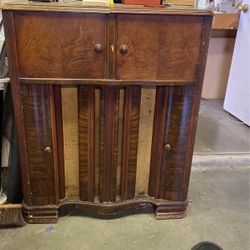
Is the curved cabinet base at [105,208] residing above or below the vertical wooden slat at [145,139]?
below

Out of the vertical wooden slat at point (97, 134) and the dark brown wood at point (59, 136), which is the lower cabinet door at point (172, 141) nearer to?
the vertical wooden slat at point (97, 134)

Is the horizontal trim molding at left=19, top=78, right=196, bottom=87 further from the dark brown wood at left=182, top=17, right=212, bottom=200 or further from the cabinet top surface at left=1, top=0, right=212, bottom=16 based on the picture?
the cabinet top surface at left=1, top=0, right=212, bottom=16

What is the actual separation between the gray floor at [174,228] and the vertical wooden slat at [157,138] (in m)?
0.20

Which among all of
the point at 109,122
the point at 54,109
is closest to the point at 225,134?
the point at 109,122

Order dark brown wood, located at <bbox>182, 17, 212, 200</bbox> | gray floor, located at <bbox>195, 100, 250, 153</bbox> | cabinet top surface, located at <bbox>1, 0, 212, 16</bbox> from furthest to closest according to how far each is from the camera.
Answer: gray floor, located at <bbox>195, 100, 250, 153</bbox>, dark brown wood, located at <bbox>182, 17, 212, 200</bbox>, cabinet top surface, located at <bbox>1, 0, 212, 16</bbox>

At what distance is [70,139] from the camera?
141cm

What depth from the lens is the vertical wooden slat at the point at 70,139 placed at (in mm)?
1316

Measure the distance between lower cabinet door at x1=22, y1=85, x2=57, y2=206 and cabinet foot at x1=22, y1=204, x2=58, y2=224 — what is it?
0.10 ft

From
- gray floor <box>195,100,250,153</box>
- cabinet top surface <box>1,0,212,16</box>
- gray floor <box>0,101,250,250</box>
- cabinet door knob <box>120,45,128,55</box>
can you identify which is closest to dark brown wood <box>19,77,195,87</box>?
cabinet door knob <box>120,45,128,55</box>

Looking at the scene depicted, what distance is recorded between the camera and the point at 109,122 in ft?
4.45

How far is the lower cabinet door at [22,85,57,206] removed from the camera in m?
1.28

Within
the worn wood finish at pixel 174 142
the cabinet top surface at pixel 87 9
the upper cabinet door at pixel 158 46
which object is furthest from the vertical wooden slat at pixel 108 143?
the cabinet top surface at pixel 87 9

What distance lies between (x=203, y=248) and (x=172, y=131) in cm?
56

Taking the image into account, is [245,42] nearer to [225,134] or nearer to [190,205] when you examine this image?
[225,134]
